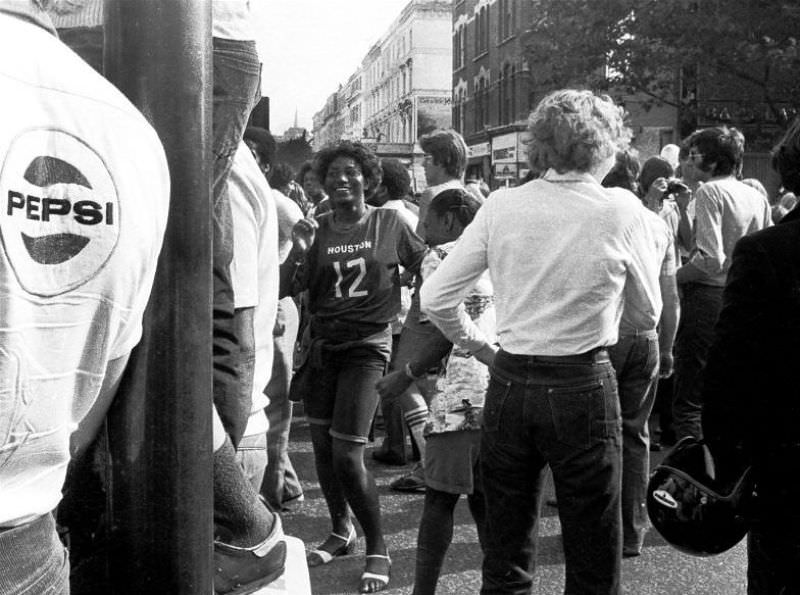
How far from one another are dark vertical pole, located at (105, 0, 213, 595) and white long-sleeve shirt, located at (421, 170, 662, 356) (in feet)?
5.70

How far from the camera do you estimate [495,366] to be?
3.29 metres

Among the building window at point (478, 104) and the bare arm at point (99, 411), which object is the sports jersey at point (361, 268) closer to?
the bare arm at point (99, 411)

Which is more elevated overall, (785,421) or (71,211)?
(71,211)

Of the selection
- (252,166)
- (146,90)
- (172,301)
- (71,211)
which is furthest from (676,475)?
(71,211)

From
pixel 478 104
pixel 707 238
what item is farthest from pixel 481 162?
pixel 707 238

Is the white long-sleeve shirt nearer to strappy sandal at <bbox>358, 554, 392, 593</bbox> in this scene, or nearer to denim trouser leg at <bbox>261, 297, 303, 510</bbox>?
strappy sandal at <bbox>358, 554, 392, 593</bbox>

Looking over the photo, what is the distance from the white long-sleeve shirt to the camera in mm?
3137

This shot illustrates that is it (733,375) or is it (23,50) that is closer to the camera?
(23,50)

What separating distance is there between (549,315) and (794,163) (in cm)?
94

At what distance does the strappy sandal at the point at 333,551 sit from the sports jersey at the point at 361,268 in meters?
1.06

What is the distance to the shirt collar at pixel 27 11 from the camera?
117cm

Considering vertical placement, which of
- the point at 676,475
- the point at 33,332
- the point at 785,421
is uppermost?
the point at 33,332

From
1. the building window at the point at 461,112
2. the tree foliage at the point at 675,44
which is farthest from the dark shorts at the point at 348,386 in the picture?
the building window at the point at 461,112

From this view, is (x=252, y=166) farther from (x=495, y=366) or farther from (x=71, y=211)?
(x=71, y=211)
